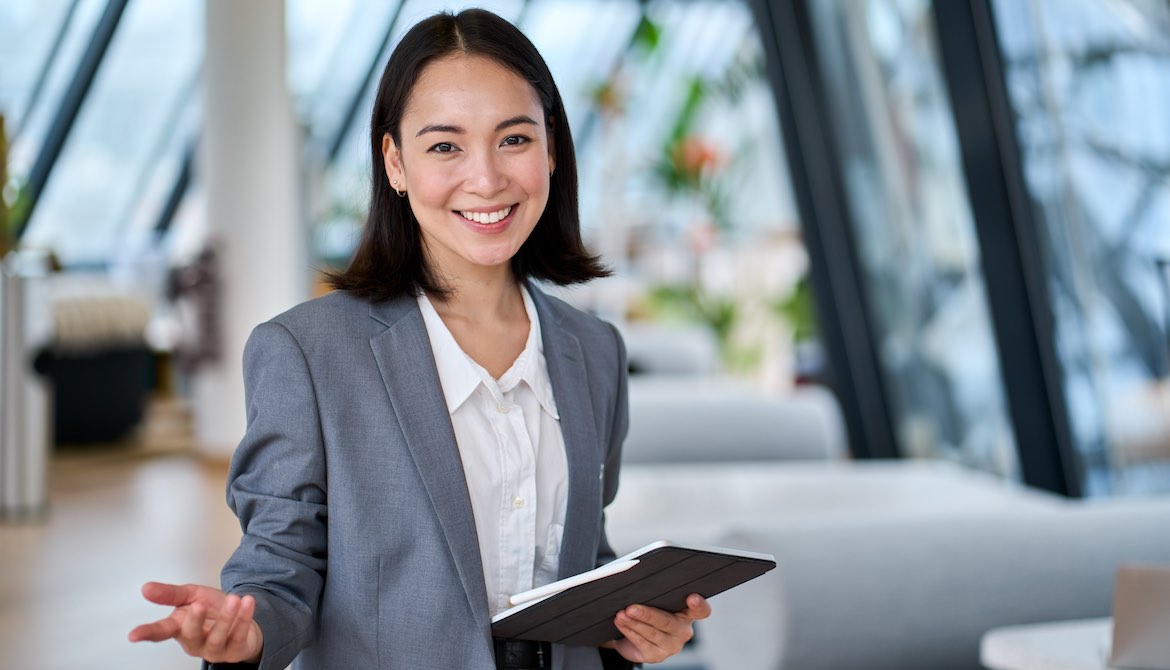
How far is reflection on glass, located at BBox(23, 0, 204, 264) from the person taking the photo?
10.5m

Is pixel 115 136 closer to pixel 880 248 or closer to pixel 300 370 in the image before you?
pixel 880 248

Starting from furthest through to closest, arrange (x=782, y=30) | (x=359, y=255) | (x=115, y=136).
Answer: (x=115, y=136) → (x=782, y=30) → (x=359, y=255)

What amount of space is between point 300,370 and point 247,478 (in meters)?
0.12

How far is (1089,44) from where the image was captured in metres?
2.81

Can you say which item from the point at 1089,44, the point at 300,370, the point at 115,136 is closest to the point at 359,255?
the point at 300,370

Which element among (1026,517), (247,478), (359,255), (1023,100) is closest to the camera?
(247,478)

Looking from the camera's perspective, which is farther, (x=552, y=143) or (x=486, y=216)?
(x=552, y=143)

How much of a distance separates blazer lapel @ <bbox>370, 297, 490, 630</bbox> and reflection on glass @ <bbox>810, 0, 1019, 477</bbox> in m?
2.36

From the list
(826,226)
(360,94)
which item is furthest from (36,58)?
(826,226)

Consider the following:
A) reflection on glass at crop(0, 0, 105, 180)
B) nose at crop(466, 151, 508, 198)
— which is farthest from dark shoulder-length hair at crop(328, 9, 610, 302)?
reflection on glass at crop(0, 0, 105, 180)

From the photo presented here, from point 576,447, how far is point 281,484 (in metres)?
0.33

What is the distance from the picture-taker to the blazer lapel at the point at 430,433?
4.30 feet

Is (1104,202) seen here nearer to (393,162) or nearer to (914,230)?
(914,230)

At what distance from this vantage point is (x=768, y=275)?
8.89 meters
